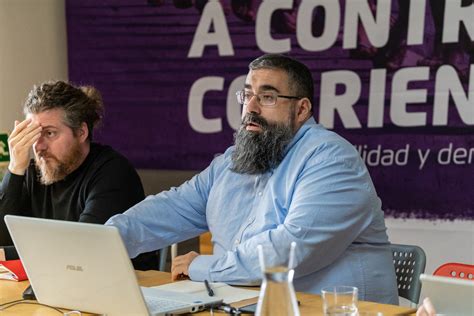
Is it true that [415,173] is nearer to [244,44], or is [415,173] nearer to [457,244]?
[457,244]

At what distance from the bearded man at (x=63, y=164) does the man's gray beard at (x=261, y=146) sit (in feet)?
1.84

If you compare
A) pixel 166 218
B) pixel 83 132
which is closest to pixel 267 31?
pixel 83 132

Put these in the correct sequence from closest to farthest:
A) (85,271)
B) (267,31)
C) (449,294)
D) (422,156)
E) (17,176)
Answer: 1. (449,294)
2. (85,271)
3. (17,176)
4. (422,156)
5. (267,31)

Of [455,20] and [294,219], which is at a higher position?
[455,20]

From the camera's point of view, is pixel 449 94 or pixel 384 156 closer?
pixel 449 94

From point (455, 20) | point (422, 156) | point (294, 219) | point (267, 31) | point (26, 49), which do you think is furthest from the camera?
point (26, 49)

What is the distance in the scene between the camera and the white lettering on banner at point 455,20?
3.80 metres

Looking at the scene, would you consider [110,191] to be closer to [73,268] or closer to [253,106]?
[253,106]

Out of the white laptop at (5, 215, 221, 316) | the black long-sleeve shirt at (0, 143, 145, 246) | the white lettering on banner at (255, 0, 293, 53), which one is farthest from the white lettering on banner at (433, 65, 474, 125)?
the white laptop at (5, 215, 221, 316)

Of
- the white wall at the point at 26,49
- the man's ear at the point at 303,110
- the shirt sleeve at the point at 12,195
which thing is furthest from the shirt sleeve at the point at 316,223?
the white wall at the point at 26,49

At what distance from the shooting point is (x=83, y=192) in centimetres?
330

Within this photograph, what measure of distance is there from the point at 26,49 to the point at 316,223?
8.85ft

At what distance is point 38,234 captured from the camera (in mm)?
2168

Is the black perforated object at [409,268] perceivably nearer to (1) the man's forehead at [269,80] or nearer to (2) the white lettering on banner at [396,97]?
(1) the man's forehead at [269,80]
